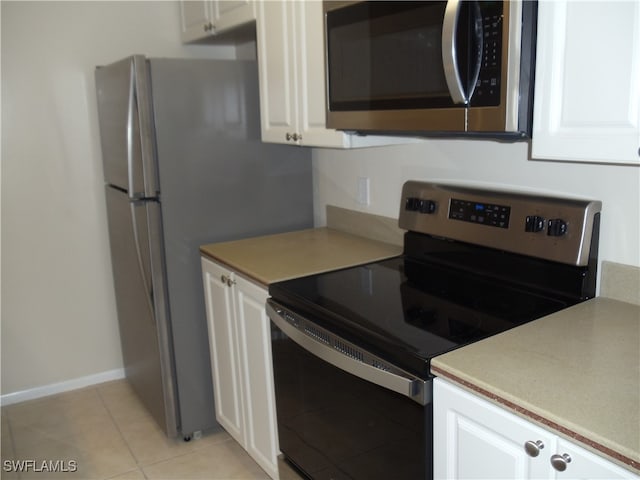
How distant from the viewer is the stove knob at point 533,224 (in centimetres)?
164

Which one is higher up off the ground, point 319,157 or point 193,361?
point 319,157

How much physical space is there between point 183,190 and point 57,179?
0.95m

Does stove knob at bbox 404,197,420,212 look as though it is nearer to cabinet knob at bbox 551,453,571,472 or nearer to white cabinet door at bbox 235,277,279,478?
white cabinet door at bbox 235,277,279,478

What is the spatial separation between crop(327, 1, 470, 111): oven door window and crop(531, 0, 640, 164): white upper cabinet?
0.66 feet

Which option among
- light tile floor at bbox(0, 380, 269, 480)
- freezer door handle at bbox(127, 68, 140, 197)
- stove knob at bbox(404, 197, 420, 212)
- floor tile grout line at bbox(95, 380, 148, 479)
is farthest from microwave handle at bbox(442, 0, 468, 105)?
floor tile grout line at bbox(95, 380, 148, 479)

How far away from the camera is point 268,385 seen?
2100mm

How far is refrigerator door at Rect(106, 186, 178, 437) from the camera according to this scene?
2461 mm

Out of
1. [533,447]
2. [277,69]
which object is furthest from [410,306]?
[277,69]

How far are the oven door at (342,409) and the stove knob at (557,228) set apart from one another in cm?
61

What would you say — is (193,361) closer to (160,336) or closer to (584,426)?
(160,336)

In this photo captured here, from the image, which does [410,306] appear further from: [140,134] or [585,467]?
[140,134]

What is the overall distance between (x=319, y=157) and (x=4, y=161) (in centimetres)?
152

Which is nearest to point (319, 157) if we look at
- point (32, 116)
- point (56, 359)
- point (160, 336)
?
point (160, 336)

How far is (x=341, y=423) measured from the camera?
5.42 ft
